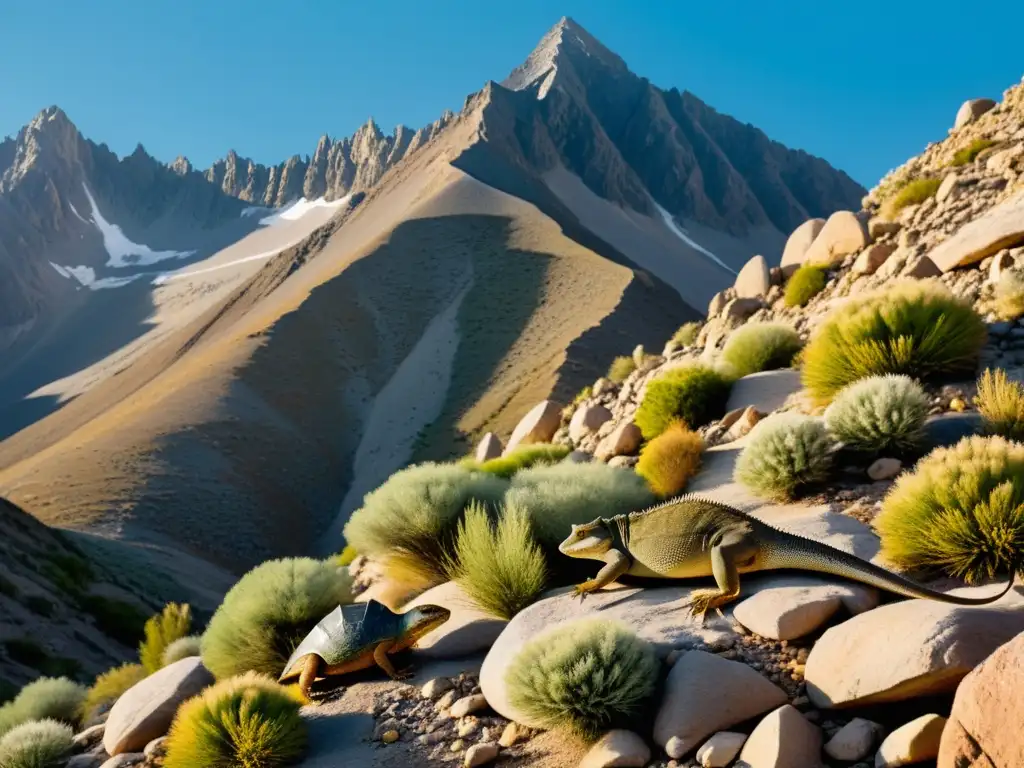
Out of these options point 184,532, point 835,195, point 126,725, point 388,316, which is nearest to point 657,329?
point 388,316

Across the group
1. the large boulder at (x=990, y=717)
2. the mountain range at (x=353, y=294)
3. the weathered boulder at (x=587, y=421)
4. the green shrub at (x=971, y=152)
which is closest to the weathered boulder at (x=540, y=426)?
the weathered boulder at (x=587, y=421)

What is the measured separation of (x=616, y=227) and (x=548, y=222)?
4682cm

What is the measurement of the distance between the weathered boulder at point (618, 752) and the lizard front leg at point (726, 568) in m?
1.23

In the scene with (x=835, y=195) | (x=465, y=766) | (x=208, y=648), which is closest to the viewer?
(x=465, y=766)

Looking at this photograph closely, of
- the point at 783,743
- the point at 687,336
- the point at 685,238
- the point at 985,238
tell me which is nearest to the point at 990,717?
the point at 783,743

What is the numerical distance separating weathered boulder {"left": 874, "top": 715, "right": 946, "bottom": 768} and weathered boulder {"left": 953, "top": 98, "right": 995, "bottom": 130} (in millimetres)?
20379

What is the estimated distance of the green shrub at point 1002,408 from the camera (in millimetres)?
7188

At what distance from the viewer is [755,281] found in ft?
58.6

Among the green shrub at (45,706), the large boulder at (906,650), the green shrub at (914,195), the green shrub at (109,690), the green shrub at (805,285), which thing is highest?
the green shrub at (914,195)

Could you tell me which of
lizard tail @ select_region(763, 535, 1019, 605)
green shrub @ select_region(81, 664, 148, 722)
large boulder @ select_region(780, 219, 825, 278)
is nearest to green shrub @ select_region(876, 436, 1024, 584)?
lizard tail @ select_region(763, 535, 1019, 605)

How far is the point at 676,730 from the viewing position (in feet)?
15.1

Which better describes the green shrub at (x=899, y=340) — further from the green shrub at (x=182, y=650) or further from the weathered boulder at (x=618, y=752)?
the green shrub at (x=182, y=650)

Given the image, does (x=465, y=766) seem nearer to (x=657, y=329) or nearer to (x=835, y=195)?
(x=657, y=329)

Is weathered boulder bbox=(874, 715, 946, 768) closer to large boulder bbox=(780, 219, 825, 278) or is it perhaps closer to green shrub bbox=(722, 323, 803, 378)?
green shrub bbox=(722, 323, 803, 378)
